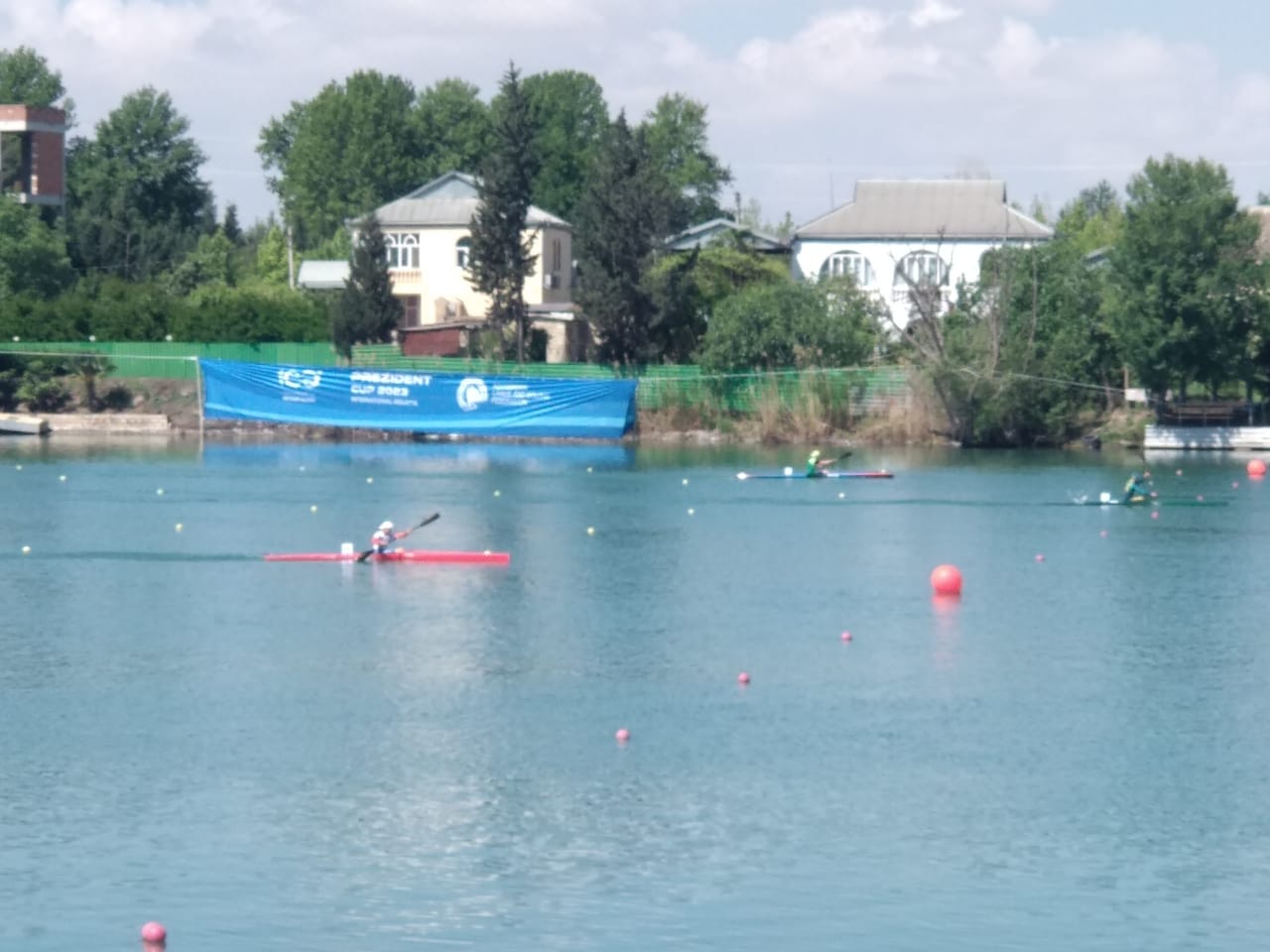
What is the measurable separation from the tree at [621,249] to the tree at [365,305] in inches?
309

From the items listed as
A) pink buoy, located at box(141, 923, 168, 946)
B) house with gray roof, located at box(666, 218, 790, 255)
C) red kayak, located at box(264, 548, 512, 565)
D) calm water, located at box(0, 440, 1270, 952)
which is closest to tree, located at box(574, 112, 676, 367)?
house with gray roof, located at box(666, 218, 790, 255)

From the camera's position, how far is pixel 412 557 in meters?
35.9

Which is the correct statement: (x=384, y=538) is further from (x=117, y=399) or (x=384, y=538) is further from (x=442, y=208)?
(x=442, y=208)

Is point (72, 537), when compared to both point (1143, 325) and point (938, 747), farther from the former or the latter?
point (1143, 325)

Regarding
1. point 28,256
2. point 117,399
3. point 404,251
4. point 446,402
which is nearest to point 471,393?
point 446,402

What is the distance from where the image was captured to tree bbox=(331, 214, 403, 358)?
253 ft

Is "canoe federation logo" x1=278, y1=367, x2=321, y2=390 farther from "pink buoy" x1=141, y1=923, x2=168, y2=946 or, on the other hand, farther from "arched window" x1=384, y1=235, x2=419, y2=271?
"pink buoy" x1=141, y1=923, x2=168, y2=946

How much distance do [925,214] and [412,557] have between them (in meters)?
58.4

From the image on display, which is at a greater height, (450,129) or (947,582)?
(450,129)

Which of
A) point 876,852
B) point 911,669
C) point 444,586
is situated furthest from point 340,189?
point 876,852

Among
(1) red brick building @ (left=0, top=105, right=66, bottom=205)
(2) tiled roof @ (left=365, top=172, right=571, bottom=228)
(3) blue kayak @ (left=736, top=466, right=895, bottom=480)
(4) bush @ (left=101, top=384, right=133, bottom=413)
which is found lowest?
(3) blue kayak @ (left=736, top=466, right=895, bottom=480)

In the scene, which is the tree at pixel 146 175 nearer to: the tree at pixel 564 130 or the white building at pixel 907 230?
the tree at pixel 564 130

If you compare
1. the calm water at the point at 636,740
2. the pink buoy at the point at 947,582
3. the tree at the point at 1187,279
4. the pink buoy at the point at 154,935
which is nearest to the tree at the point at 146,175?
the tree at the point at 1187,279

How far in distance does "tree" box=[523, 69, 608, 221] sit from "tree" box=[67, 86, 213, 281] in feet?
67.1
